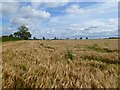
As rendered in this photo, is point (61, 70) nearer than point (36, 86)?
No

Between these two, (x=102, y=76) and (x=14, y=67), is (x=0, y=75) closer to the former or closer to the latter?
(x=14, y=67)

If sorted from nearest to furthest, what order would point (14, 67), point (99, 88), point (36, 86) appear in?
point (99, 88), point (36, 86), point (14, 67)

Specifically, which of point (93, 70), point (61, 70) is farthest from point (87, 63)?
point (61, 70)

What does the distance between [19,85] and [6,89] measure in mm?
383

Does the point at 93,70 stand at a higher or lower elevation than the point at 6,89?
higher

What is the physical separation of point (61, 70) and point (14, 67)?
70.0 inches

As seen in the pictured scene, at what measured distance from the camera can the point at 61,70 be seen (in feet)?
20.3

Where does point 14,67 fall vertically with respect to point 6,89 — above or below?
above

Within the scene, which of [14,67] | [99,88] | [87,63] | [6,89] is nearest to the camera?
[99,88]

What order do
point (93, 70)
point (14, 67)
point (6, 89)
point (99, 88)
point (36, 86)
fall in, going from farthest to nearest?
point (14, 67) → point (93, 70) → point (6, 89) → point (36, 86) → point (99, 88)

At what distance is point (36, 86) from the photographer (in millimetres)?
5484

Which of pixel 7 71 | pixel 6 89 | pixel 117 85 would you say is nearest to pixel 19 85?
pixel 6 89

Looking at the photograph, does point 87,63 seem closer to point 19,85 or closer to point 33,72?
point 33,72

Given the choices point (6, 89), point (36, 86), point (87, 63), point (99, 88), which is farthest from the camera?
point (87, 63)
